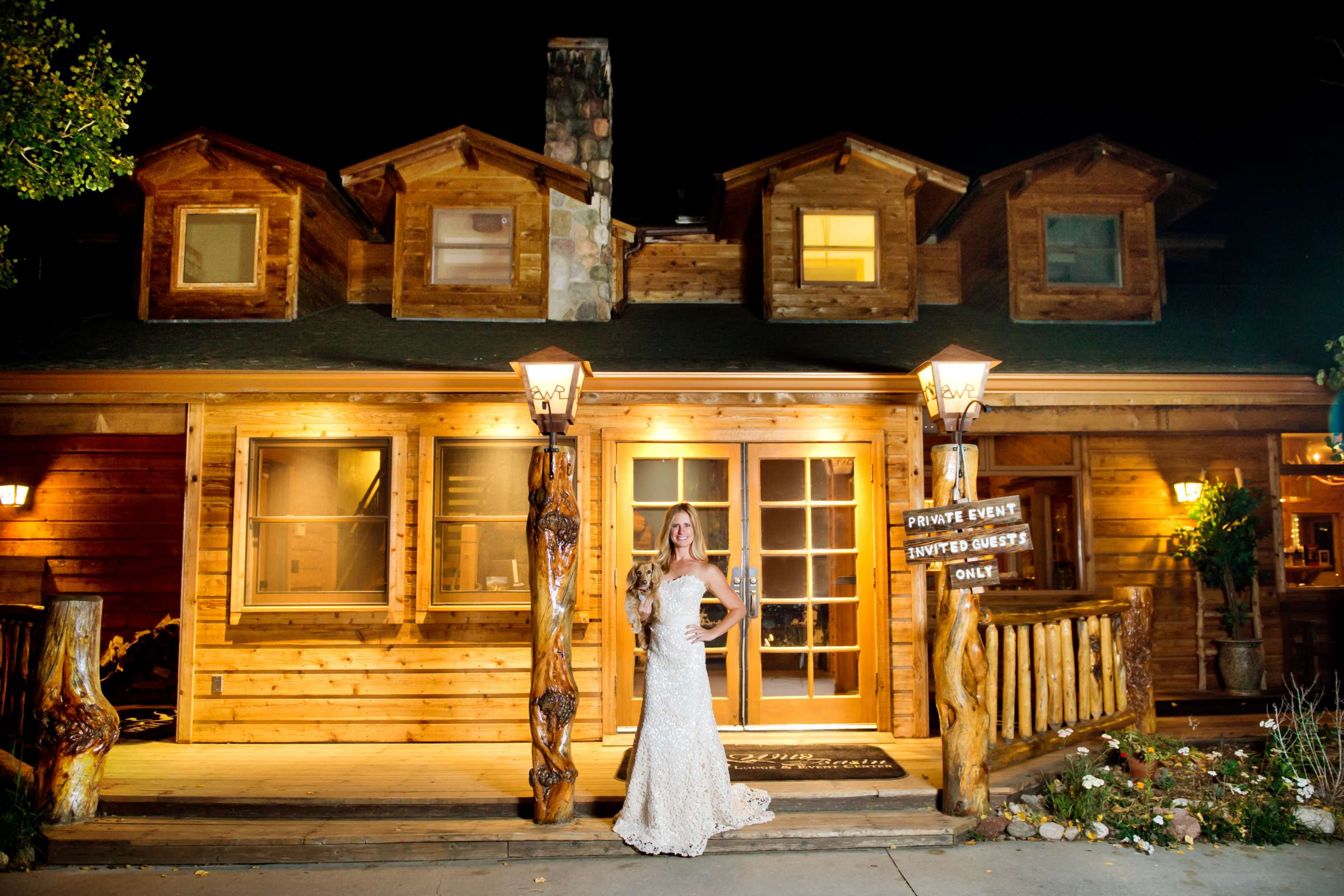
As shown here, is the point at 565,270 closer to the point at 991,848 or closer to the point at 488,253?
the point at 488,253

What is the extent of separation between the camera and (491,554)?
6.71 metres

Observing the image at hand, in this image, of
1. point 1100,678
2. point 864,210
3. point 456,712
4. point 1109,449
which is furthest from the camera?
point 1109,449

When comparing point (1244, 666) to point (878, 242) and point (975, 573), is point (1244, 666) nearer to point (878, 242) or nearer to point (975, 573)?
point (975, 573)

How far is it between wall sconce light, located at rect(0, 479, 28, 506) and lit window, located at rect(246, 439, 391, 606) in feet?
14.3

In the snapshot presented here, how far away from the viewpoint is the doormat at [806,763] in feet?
17.6

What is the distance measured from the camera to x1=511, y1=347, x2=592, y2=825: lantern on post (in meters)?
4.80

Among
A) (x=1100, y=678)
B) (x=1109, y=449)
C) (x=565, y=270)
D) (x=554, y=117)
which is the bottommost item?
(x=1100, y=678)

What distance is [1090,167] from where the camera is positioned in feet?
27.0

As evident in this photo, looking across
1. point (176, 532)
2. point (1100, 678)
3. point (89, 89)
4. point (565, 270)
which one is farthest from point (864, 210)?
point (176, 532)

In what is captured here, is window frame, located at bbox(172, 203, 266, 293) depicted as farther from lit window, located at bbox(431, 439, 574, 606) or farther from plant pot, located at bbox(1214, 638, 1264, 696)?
plant pot, located at bbox(1214, 638, 1264, 696)

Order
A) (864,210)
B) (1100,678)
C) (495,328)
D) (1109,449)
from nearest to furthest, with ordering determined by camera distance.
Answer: (1100,678)
(495,328)
(864,210)
(1109,449)

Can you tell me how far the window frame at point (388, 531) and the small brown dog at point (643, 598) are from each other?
8.53ft

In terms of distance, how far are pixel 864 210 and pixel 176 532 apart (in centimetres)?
803

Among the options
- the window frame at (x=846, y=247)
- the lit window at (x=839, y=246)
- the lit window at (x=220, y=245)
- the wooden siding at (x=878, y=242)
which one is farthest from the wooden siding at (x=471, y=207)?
the lit window at (x=839, y=246)
